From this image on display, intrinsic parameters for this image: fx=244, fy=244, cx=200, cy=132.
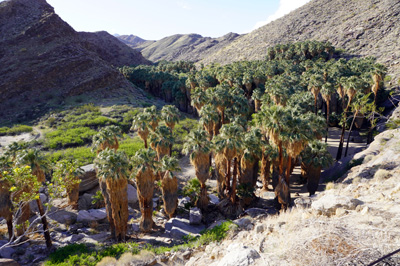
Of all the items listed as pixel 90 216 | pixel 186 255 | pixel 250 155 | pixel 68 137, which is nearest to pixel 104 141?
pixel 90 216

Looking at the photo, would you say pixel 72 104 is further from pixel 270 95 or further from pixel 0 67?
pixel 270 95

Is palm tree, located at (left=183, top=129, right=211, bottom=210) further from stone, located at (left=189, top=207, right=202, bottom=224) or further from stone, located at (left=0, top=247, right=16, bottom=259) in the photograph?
stone, located at (left=0, top=247, right=16, bottom=259)

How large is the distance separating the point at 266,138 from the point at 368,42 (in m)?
79.1

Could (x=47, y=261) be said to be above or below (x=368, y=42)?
below

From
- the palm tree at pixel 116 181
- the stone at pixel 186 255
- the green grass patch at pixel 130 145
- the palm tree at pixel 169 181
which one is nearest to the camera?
the stone at pixel 186 255

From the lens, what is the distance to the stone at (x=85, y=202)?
28562mm

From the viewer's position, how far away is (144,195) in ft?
74.6

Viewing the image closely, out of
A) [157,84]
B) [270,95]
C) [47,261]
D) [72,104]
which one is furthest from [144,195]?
[157,84]

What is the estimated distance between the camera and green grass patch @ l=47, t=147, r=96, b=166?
39.1 meters

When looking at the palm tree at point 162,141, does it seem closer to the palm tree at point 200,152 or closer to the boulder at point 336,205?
the palm tree at point 200,152

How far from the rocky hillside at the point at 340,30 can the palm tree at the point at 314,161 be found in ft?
151

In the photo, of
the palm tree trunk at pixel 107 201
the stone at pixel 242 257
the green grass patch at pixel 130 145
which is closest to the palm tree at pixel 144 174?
the palm tree trunk at pixel 107 201

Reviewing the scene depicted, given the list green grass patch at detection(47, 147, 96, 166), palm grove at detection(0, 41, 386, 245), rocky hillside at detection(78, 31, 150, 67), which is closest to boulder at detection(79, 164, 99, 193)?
palm grove at detection(0, 41, 386, 245)

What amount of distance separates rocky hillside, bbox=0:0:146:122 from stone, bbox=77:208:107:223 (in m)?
52.1
